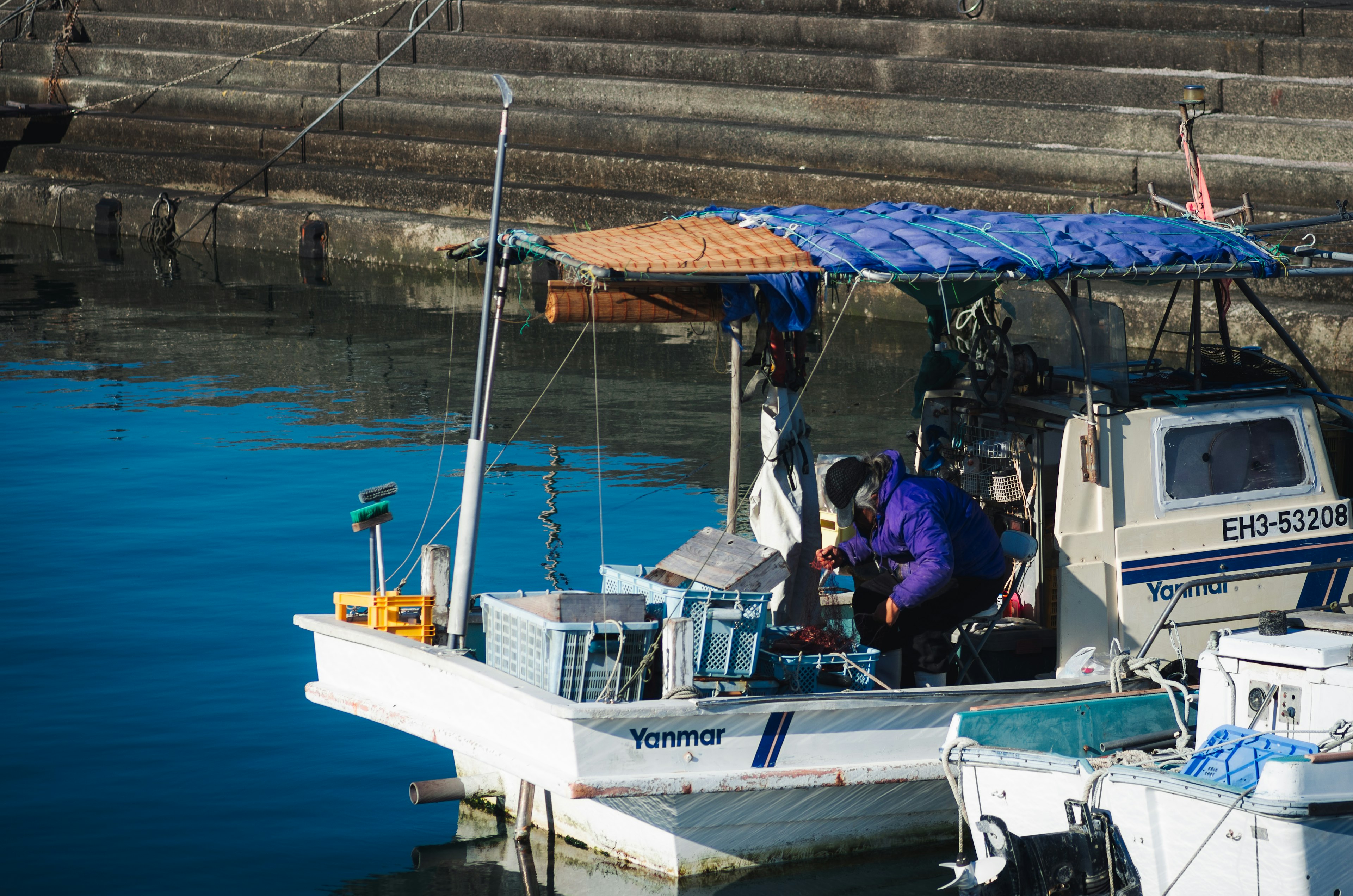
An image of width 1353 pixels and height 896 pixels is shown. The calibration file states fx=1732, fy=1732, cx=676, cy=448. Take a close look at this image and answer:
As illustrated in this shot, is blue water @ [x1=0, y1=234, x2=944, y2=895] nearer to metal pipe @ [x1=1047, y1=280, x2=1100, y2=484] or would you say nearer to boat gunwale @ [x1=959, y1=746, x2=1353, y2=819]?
boat gunwale @ [x1=959, y1=746, x2=1353, y2=819]

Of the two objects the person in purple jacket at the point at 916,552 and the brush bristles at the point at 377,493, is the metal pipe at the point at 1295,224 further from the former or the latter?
the brush bristles at the point at 377,493

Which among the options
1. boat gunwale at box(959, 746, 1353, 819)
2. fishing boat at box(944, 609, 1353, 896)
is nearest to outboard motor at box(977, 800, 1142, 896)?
fishing boat at box(944, 609, 1353, 896)

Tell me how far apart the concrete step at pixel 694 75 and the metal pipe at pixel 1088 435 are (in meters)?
9.92

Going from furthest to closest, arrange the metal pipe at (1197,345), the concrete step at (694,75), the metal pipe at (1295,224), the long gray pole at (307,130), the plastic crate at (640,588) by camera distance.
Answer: the long gray pole at (307,130) < the concrete step at (694,75) < the metal pipe at (1295,224) < the metal pipe at (1197,345) < the plastic crate at (640,588)

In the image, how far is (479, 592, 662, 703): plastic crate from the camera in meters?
6.14

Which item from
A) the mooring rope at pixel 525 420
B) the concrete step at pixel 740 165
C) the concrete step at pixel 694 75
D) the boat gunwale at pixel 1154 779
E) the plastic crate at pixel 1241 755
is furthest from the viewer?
the concrete step at pixel 694 75

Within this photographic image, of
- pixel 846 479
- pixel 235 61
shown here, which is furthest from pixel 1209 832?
pixel 235 61

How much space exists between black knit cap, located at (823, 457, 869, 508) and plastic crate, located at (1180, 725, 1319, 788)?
176 cm

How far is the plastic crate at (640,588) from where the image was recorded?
258 inches

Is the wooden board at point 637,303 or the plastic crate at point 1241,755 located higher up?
the wooden board at point 637,303

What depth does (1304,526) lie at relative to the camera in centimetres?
752

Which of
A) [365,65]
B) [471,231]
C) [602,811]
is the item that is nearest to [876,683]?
[602,811]

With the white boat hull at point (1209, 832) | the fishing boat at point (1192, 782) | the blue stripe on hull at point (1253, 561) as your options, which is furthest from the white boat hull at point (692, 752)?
the white boat hull at point (1209, 832)

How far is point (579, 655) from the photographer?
A: 20.2ft
